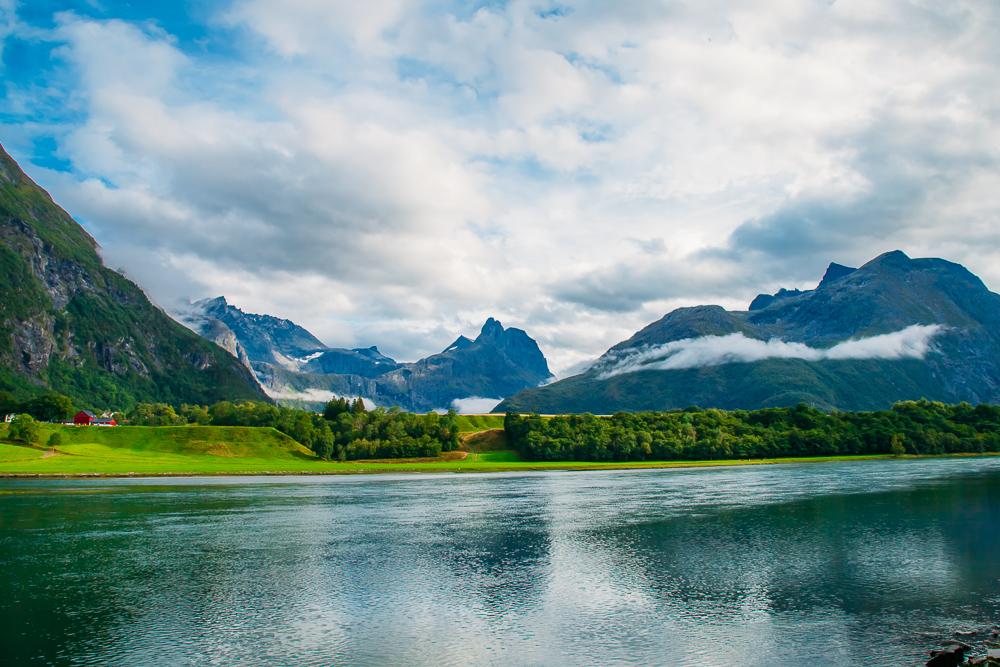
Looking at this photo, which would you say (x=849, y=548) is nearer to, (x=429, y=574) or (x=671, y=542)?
(x=671, y=542)

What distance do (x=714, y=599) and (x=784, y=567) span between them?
43.2ft

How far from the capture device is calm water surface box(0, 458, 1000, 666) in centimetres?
3803

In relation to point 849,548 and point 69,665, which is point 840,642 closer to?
point 849,548

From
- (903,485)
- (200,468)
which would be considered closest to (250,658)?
(903,485)

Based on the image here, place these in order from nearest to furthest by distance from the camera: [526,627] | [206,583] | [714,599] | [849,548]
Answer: [526,627]
[714,599]
[206,583]
[849,548]

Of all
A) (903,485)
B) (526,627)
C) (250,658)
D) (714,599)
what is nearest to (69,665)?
(250,658)

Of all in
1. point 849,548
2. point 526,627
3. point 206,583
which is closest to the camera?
point 526,627

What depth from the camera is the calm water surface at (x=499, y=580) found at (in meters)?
38.0

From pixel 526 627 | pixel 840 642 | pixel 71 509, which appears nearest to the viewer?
pixel 840 642

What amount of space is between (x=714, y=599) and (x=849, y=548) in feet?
81.6

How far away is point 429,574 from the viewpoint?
56250mm

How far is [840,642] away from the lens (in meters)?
37.9

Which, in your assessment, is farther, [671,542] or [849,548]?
[671,542]

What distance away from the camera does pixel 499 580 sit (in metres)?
53.9
